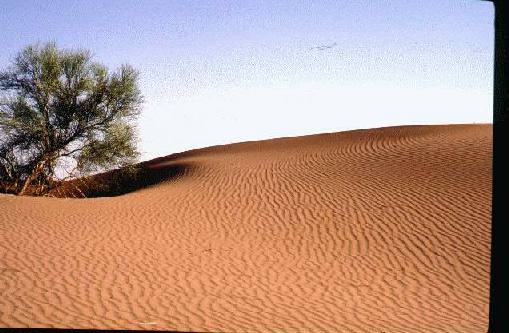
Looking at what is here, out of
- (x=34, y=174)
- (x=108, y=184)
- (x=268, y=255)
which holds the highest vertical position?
(x=34, y=174)

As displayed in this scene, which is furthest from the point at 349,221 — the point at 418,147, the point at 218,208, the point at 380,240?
the point at 418,147

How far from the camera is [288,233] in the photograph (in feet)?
39.4

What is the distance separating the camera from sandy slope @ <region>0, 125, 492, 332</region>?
703cm

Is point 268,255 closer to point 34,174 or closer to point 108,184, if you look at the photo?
point 34,174

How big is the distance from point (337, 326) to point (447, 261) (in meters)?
4.39

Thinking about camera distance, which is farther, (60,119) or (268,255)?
(60,119)

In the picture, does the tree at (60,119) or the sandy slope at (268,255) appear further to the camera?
the tree at (60,119)

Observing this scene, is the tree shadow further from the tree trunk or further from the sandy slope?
the sandy slope

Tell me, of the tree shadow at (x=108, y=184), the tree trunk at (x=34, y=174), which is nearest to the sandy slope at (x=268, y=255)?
the tree trunk at (x=34, y=174)

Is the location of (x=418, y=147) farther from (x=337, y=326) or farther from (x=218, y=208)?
(x=337, y=326)

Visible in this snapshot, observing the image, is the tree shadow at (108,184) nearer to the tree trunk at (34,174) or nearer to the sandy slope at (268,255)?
the tree trunk at (34,174)

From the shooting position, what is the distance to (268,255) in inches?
412

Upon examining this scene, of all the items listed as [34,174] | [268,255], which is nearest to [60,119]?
[34,174]

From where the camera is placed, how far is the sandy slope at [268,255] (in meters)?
7.03
